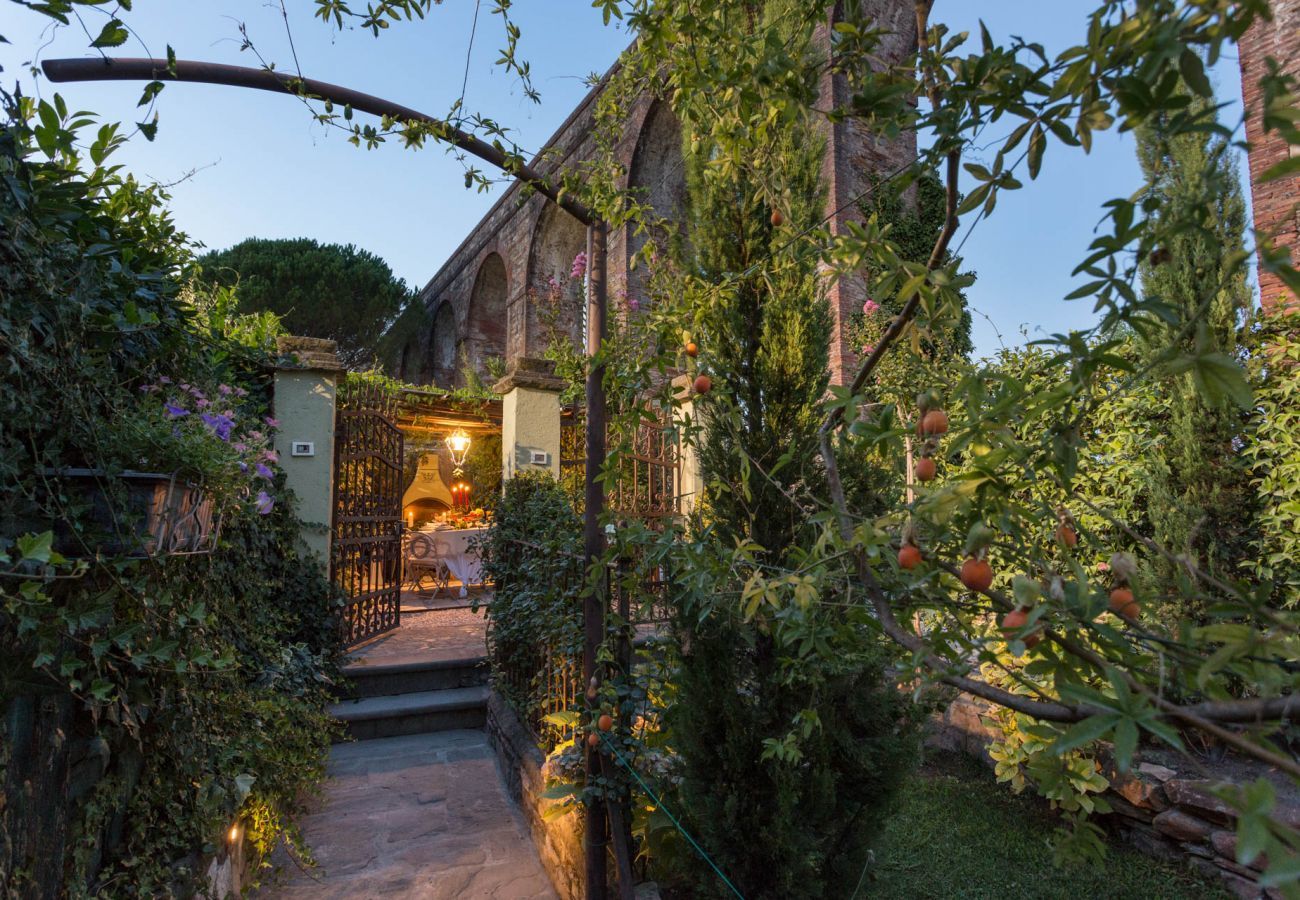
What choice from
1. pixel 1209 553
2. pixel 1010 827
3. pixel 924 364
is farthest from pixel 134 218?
pixel 1209 553

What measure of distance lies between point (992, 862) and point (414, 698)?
3.61 m

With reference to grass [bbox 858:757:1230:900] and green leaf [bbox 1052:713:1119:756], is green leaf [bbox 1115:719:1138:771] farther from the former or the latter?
grass [bbox 858:757:1230:900]

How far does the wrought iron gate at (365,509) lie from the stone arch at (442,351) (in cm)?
1648

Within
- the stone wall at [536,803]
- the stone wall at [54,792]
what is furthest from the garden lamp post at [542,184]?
the stone wall at [54,792]

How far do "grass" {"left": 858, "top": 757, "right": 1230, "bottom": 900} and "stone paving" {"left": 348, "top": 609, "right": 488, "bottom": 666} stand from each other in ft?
10.5

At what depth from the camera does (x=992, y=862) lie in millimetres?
3025

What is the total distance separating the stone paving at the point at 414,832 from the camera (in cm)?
273

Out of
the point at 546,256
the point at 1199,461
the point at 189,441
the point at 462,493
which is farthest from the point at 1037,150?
the point at 546,256

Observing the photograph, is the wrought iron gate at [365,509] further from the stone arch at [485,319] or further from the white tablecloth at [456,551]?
the stone arch at [485,319]

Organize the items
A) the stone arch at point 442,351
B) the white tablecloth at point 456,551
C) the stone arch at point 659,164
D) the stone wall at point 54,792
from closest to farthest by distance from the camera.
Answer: the stone wall at point 54,792 → the white tablecloth at point 456,551 → the stone arch at point 659,164 → the stone arch at point 442,351

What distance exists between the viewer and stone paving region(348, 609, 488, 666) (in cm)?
504

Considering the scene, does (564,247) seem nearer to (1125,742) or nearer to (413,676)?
(413,676)

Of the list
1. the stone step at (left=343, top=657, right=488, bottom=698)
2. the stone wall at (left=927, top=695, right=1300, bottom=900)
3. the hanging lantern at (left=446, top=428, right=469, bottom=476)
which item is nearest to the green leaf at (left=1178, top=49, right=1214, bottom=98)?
the stone wall at (left=927, top=695, right=1300, bottom=900)

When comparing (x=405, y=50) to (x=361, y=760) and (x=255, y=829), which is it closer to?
(x=255, y=829)
